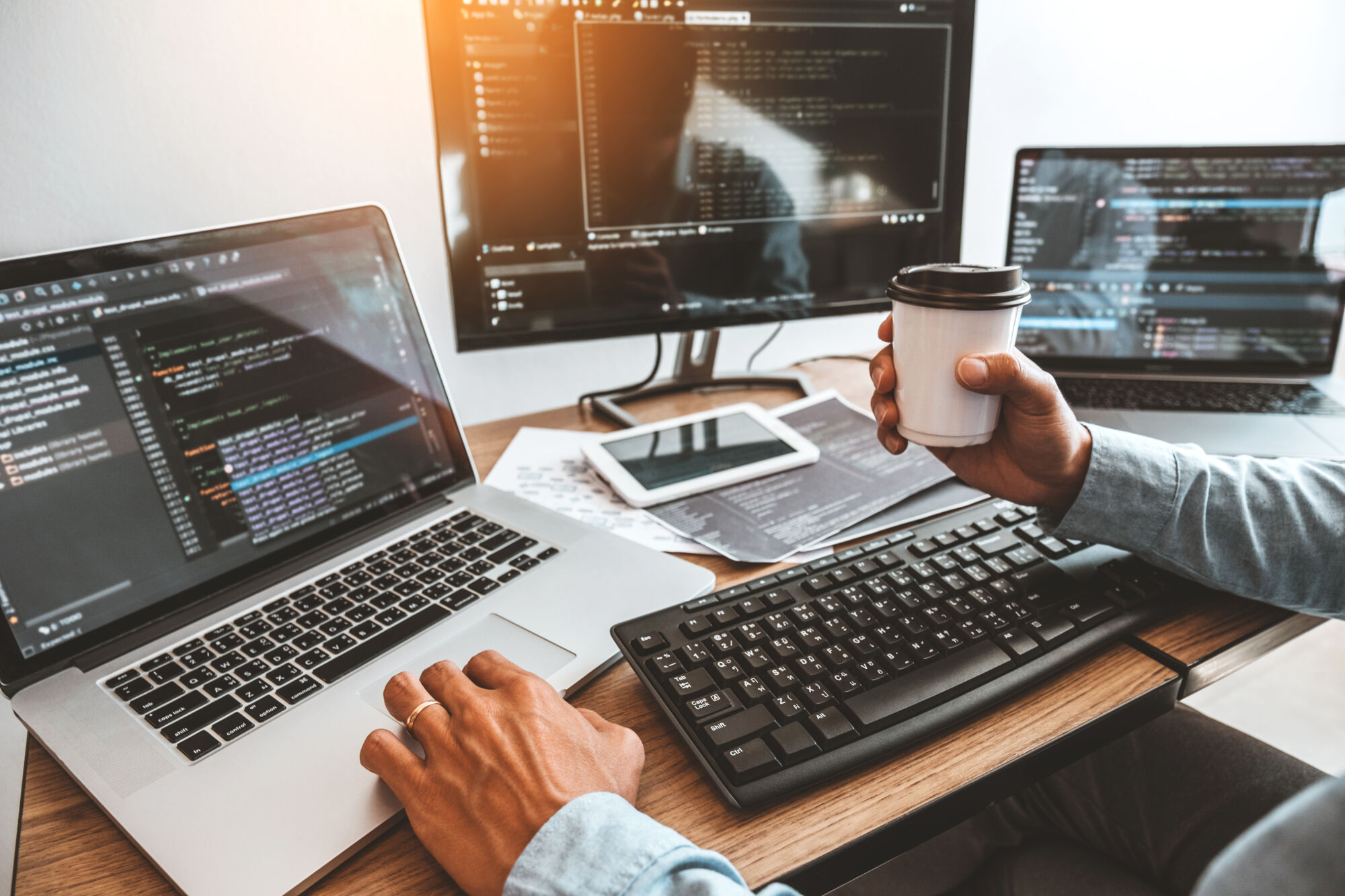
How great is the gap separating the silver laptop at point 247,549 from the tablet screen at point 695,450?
0.16 m

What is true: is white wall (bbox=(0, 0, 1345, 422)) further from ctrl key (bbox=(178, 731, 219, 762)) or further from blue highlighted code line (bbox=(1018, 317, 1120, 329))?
ctrl key (bbox=(178, 731, 219, 762))

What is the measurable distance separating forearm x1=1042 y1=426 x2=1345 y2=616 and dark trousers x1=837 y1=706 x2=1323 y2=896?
0.21 meters

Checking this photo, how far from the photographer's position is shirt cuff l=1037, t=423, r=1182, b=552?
2.20ft

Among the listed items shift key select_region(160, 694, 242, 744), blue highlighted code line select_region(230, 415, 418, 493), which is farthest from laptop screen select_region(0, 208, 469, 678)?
shift key select_region(160, 694, 242, 744)

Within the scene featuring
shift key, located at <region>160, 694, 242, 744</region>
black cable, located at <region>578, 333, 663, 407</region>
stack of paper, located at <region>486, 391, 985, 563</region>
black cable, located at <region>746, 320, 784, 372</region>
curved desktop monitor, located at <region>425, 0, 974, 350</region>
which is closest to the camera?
shift key, located at <region>160, 694, 242, 744</region>

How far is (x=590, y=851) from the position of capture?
43 cm

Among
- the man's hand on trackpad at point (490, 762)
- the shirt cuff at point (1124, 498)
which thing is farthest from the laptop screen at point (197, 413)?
the shirt cuff at point (1124, 498)

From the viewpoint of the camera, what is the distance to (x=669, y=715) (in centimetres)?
53

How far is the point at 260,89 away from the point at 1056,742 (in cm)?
98

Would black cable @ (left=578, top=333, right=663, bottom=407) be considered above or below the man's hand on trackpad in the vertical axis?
above

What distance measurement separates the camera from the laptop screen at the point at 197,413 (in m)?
0.59

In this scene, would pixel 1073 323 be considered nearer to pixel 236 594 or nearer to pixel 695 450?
pixel 695 450

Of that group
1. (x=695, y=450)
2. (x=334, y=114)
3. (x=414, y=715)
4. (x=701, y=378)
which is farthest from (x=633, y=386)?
(x=414, y=715)

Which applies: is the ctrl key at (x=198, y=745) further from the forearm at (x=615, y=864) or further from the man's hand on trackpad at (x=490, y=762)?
the forearm at (x=615, y=864)
